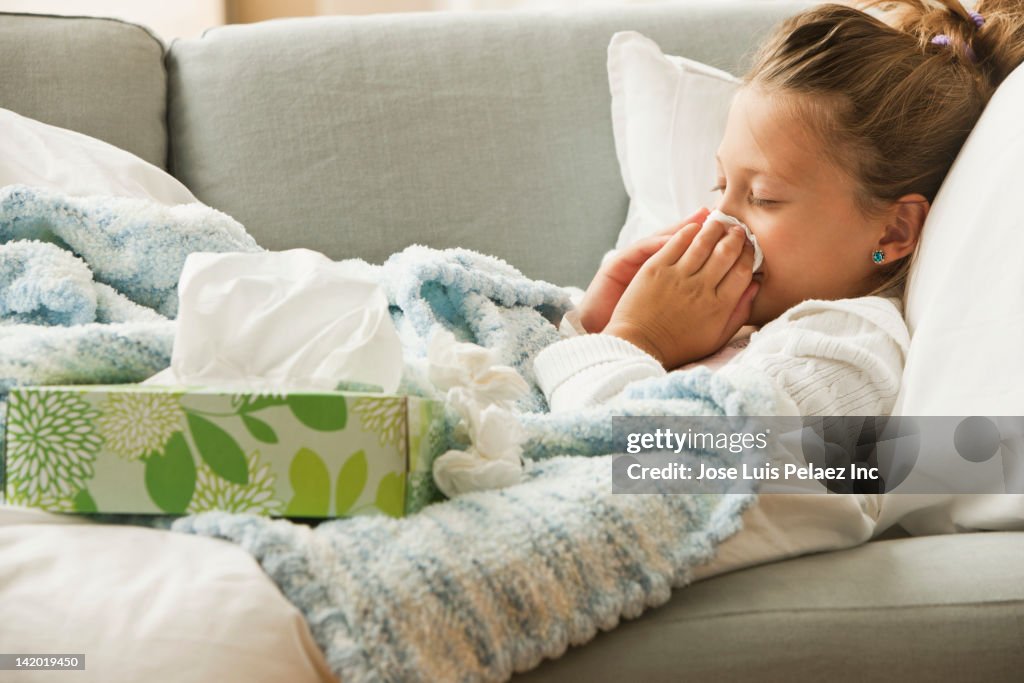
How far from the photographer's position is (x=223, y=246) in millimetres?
1025

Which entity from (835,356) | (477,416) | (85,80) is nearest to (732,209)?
(835,356)

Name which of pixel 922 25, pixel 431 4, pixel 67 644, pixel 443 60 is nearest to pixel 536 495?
pixel 67 644

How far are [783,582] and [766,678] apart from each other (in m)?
0.07

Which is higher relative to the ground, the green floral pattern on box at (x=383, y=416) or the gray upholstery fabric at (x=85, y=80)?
the gray upholstery fabric at (x=85, y=80)

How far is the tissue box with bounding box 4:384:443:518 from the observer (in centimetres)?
61

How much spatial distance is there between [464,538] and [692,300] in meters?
0.57

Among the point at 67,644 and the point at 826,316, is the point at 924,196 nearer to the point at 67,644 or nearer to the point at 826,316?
the point at 826,316

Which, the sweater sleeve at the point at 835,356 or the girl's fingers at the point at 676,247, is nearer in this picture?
the sweater sleeve at the point at 835,356

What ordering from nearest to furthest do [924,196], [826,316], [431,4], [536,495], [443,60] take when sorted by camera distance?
1. [536,495]
2. [826,316]
3. [924,196]
4. [443,60]
5. [431,4]

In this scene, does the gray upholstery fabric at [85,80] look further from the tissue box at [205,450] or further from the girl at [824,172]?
the tissue box at [205,450]

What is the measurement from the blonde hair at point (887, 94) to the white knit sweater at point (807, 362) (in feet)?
0.56

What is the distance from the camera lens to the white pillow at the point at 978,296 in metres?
0.80

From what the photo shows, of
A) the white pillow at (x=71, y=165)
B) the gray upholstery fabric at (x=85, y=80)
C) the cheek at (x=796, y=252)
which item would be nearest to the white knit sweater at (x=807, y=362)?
the cheek at (x=796, y=252)

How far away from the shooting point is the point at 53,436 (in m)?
0.61
